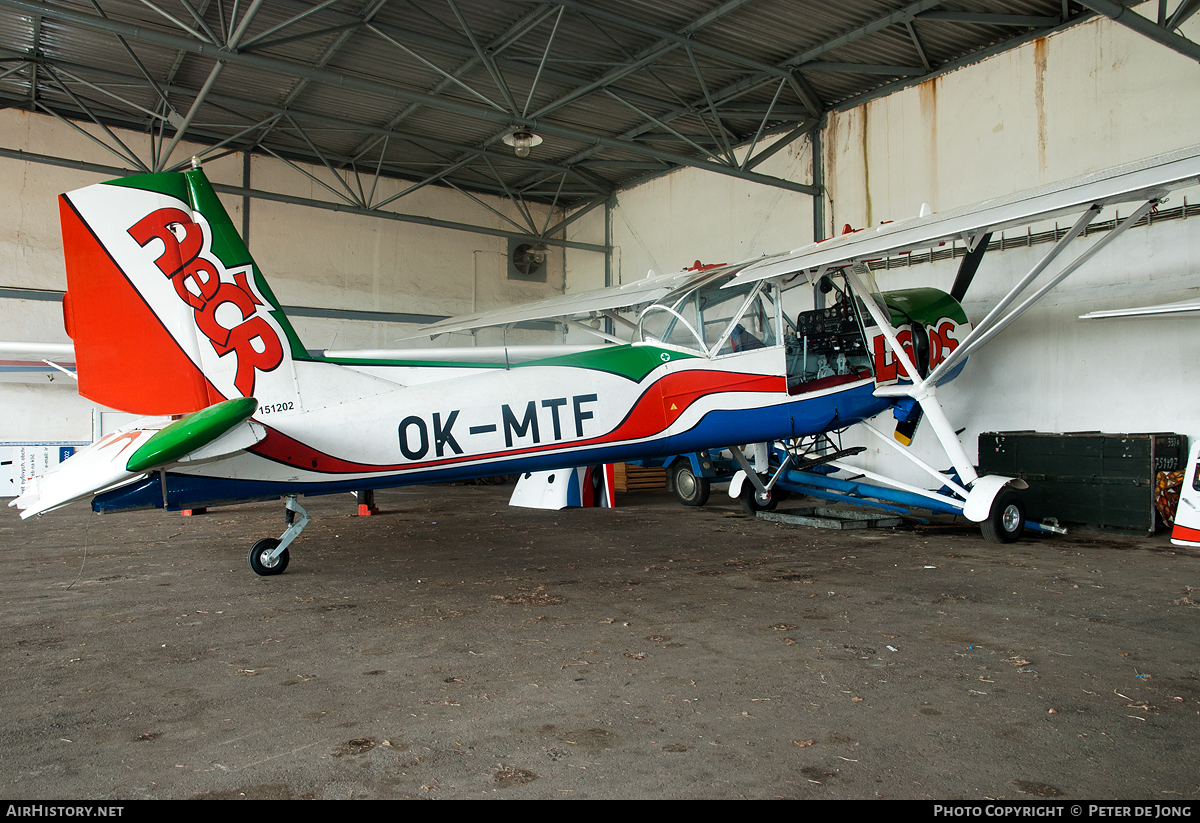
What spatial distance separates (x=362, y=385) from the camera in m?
5.70

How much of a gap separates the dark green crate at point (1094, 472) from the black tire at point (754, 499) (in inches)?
110

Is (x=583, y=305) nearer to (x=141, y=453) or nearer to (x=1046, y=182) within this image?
(x=1046, y=182)

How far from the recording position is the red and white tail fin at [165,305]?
5340mm

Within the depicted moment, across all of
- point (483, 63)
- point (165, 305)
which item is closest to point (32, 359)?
point (483, 63)

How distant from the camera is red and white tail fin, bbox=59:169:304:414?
5.34 metres

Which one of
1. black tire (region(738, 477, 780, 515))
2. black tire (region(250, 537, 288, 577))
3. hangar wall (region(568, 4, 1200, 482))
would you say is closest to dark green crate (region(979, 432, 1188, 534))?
hangar wall (region(568, 4, 1200, 482))

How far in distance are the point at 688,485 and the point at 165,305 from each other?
7325 millimetres

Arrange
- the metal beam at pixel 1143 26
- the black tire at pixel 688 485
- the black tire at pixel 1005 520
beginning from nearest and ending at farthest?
the black tire at pixel 1005 520 < the metal beam at pixel 1143 26 < the black tire at pixel 688 485

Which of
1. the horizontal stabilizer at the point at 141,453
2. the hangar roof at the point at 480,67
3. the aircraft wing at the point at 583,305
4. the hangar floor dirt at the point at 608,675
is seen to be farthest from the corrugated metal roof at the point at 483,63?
the hangar floor dirt at the point at 608,675

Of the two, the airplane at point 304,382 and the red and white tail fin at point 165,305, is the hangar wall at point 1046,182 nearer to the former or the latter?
the airplane at point 304,382

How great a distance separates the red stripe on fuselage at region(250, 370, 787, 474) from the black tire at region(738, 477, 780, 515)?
282cm

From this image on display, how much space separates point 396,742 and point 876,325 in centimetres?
695

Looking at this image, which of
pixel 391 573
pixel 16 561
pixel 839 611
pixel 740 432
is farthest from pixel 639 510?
pixel 16 561

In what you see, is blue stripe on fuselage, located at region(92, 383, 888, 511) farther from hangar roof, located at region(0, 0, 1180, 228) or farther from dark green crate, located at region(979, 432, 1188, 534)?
hangar roof, located at region(0, 0, 1180, 228)
